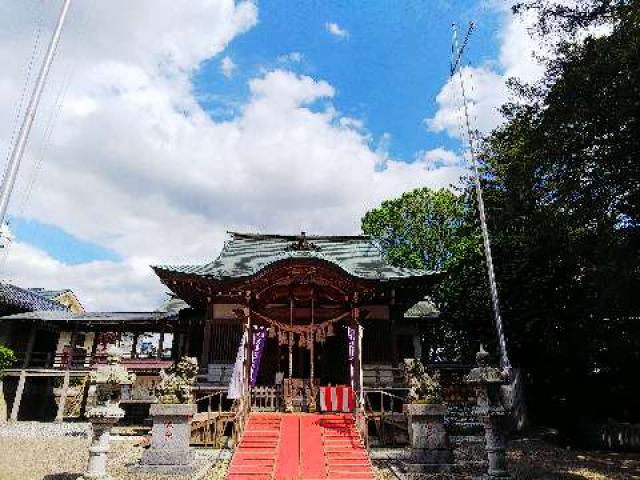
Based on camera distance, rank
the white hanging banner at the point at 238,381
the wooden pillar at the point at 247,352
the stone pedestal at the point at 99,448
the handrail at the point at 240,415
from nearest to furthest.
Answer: the stone pedestal at the point at 99,448 < the handrail at the point at 240,415 < the white hanging banner at the point at 238,381 < the wooden pillar at the point at 247,352

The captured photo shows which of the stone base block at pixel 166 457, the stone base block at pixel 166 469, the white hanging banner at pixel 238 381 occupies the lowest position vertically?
the stone base block at pixel 166 469

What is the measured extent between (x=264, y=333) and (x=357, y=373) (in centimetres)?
369

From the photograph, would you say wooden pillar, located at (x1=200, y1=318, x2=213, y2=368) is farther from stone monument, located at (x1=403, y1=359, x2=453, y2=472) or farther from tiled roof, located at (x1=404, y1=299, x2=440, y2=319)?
tiled roof, located at (x1=404, y1=299, x2=440, y2=319)

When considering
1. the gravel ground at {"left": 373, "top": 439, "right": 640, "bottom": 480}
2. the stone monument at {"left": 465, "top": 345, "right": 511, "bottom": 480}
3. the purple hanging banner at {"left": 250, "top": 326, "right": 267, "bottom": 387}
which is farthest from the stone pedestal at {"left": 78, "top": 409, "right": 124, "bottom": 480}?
the stone monument at {"left": 465, "top": 345, "right": 511, "bottom": 480}

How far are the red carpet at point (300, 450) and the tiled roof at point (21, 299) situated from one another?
18.0 metres

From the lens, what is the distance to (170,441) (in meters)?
10.9

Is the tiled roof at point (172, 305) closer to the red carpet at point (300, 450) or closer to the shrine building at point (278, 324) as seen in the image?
the shrine building at point (278, 324)

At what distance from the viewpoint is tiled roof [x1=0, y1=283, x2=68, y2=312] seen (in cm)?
2344

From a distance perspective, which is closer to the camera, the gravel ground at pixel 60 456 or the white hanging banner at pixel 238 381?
the gravel ground at pixel 60 456

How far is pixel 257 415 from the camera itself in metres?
13.4

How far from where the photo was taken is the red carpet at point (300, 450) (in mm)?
9977

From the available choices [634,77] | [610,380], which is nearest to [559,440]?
[610,380]

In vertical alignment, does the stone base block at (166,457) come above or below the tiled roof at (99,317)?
below

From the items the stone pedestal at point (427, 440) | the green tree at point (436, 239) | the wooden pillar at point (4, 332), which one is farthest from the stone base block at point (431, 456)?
the wooden pillar at point (4, 332)
